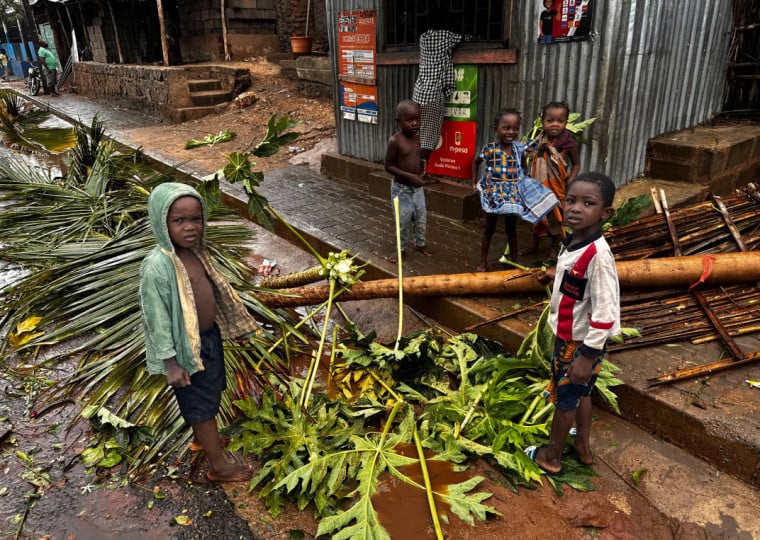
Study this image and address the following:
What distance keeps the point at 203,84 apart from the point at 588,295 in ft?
45.0

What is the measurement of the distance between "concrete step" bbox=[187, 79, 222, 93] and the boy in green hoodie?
498 inches

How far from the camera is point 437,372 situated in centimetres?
341

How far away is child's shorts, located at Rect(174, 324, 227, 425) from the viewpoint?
8.39 feet

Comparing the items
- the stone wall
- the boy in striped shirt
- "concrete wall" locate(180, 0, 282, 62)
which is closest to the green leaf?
the boy in striped shirt

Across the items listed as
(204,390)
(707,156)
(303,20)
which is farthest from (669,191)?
(303,20)

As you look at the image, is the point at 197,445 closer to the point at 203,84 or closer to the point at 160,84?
the point at 203,84

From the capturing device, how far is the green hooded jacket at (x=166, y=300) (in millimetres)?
2287

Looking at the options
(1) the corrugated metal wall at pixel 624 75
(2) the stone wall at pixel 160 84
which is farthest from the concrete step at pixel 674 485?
(2) the stone wall at pixel 160 84

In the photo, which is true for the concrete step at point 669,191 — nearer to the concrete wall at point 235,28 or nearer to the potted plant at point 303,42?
the potted plant at point 303,42

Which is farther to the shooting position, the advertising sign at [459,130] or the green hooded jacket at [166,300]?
the advertising sign at [459,130]

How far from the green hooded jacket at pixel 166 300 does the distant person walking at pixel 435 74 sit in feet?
13.1

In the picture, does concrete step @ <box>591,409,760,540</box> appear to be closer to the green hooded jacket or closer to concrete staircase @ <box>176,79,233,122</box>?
the green hooded jacket

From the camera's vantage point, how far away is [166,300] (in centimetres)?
234

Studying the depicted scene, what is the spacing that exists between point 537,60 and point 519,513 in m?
4.32
